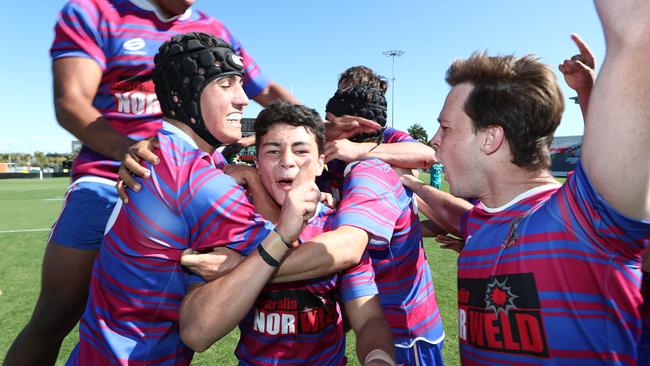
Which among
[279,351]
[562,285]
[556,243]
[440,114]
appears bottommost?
[279,351]

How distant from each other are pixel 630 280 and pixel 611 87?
2.11 feet

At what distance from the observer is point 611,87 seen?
98cm

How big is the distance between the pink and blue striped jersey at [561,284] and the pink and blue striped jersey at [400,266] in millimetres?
741

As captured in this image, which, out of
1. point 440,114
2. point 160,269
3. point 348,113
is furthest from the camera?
point 348,113

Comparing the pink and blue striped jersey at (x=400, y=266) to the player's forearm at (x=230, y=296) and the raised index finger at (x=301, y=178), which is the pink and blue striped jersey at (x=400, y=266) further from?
the player's forearm at (x=230, y=296)

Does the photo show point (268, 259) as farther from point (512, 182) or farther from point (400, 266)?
point (400, 266)

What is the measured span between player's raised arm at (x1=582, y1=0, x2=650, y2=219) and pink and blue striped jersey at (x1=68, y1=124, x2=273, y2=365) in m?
1.19

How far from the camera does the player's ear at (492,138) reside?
5.53 ft

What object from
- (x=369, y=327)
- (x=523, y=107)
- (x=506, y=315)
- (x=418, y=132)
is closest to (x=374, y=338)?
(x=369, y=327)

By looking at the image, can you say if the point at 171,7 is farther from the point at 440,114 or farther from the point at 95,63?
the point at 440,114

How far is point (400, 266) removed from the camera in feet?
8.21

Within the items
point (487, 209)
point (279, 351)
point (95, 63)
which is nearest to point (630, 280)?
point (487, 209)

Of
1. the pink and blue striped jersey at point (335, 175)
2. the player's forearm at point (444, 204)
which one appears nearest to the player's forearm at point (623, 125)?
the player's forearm at point (444, 204)

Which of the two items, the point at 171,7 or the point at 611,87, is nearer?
the point at 611,87
